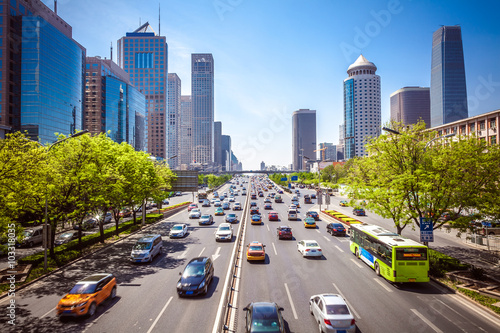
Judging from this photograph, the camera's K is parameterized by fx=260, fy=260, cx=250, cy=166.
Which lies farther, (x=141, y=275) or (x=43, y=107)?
(x=43, y=107)

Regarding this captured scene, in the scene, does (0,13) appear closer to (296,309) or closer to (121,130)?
(121,130)

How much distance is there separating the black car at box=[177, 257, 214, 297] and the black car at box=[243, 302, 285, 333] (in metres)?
5.18

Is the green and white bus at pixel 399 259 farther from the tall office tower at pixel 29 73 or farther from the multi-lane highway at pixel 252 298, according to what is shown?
the tall office tower at pixel 29 73

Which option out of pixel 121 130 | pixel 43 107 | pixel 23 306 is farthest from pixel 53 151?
pixel 121 130

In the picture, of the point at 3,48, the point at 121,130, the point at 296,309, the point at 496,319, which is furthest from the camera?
the point at 121,130

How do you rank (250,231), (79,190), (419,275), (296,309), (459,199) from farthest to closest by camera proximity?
(250,231), (79,190), (459,199), (419,275), (296,309)

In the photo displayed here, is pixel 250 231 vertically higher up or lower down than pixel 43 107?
lower down

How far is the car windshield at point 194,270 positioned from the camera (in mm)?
A: 16359

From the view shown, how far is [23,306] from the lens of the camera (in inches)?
582

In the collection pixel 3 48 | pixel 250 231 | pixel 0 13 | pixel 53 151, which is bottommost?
pixel 250 231

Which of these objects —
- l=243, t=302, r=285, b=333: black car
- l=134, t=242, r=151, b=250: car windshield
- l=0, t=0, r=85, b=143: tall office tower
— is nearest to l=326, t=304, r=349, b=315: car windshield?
l=243, t=302, r=285, b=333: black car

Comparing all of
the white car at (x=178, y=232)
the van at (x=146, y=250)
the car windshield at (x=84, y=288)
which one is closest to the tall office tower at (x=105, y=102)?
the white car at (x=178, y=232)

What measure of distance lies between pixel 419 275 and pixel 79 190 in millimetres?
27100

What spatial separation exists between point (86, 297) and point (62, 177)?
1183cm
